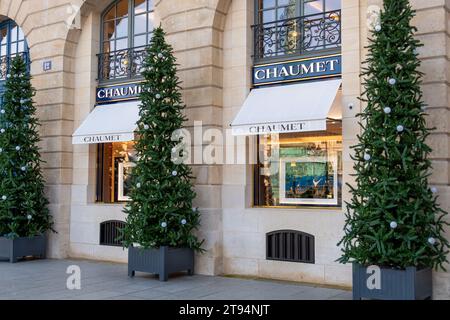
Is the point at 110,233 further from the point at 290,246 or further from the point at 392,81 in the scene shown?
the point at 392,81

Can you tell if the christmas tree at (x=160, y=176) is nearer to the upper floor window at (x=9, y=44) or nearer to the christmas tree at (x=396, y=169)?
the christmas tree at (x=396, y=169)

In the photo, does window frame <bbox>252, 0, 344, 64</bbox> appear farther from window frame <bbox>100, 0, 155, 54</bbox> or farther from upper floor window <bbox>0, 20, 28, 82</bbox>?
upper floor window <bbox>0, 20, 28, 82</bbox>

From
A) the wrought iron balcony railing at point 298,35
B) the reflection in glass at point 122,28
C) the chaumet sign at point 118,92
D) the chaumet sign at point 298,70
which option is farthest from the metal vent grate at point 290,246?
the reflection in glass at point 122,28

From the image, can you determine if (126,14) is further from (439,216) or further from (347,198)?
(439,216)

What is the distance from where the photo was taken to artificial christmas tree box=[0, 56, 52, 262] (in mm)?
13711

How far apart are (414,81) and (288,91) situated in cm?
290

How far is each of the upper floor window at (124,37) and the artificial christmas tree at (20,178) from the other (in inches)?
82.1

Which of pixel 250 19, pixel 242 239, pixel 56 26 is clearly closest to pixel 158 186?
pixel 242 239

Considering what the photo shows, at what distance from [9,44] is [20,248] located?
6.64 m

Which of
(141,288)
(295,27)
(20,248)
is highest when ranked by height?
(295,27)

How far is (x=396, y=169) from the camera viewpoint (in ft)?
28.3

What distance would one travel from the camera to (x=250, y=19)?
1205 centimetres

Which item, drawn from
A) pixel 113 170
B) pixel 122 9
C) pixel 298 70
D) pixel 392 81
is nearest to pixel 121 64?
pixel 122 9

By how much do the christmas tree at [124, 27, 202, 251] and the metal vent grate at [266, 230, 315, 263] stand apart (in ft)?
4.83
